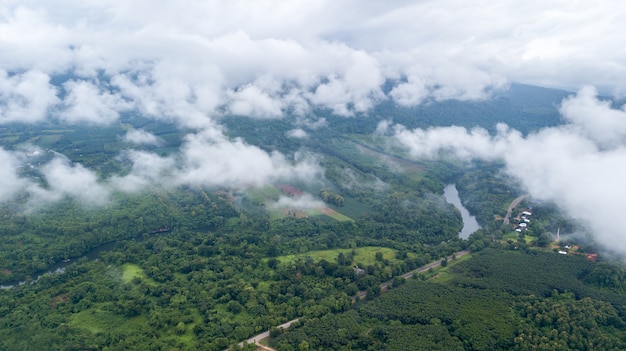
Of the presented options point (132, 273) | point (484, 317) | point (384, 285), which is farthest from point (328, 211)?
point (484, 317)

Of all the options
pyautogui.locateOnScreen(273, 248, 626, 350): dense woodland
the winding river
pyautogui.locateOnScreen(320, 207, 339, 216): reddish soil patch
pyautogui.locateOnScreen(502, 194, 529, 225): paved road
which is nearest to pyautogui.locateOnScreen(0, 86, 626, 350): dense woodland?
pyautogui.locateOnScreen(273, 248, 626, 350): dense woodland

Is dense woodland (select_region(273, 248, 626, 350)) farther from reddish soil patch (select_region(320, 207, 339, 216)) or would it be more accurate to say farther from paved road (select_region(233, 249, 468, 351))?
reddish soil patch (select_region(320, 207, 339, 216))

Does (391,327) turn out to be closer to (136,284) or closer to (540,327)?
(540,327)

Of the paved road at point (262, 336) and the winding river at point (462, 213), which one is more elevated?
the paved road at point (262, 336)

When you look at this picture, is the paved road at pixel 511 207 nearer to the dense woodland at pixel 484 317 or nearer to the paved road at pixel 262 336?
the dense woodland at pixel 484 317

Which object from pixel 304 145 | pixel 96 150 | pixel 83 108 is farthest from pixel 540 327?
pixel 83 108

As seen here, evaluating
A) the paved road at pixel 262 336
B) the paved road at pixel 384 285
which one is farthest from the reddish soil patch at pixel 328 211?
the paved road at pixel 262 336
